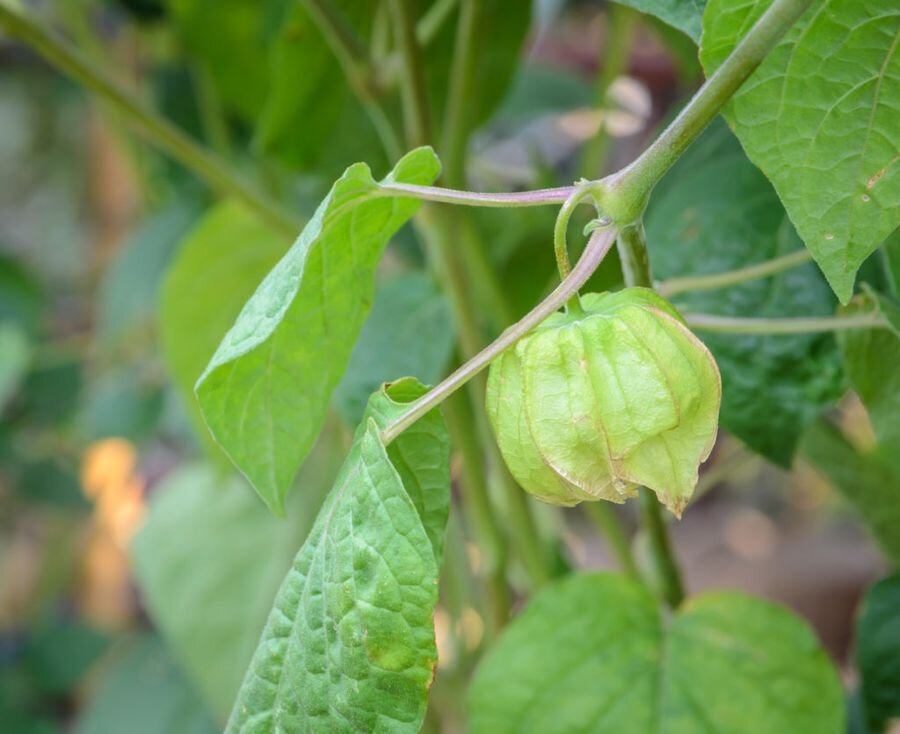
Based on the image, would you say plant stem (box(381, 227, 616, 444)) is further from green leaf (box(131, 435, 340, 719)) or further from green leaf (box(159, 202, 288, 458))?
green leaf (box(131, 435, 340, 719))

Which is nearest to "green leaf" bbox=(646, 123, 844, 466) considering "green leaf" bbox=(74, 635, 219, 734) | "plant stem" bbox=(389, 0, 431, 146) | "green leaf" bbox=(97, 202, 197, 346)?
"plant stem" bbox=(389, 0, 431, 146)

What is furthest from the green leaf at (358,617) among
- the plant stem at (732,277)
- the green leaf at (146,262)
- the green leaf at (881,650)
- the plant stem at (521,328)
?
the green leaf at (146,262)

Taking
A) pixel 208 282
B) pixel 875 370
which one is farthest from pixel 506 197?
pixel 208 282

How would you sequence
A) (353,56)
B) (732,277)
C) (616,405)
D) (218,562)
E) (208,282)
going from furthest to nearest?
(218,562), (208,282), (353,56), (732,277), (616,405)

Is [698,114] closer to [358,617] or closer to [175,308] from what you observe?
[358,617]

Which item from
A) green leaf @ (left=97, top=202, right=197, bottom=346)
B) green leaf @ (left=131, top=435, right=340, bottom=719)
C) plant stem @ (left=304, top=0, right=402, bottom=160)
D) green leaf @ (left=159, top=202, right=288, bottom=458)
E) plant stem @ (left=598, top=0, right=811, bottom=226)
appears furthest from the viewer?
green leaf @ (left=97, top=202, right=197, bottom=346)

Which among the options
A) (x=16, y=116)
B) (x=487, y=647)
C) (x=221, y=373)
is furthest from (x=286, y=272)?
(x=16, y=116)
